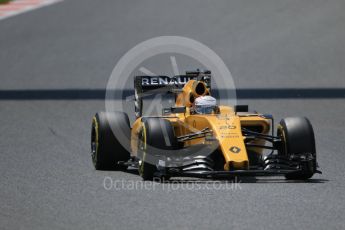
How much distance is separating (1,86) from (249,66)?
6.13m

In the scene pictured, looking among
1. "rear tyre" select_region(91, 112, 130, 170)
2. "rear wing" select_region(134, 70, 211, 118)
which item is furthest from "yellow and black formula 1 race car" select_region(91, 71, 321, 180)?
"rear wing" select_region(134, 70, 211, 118)

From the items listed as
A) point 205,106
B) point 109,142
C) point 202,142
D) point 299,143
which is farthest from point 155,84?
point 299,143

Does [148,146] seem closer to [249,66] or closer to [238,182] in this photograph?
[238,182]

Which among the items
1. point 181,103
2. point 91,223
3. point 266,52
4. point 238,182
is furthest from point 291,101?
point 91,223

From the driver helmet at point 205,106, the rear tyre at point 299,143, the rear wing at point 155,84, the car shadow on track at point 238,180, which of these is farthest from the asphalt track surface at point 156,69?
the rear wing at point 155,84

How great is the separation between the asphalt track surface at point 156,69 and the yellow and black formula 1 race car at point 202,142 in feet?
0.70

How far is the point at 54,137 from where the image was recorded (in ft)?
52.6

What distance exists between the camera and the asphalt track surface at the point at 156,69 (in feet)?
31.2

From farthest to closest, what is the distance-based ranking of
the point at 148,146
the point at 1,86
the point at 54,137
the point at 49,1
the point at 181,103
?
the point at 49,1
the point at 1,86
the point at 54,137
the point at 181,103
the point at 148,146

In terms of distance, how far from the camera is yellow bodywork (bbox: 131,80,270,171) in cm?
1102

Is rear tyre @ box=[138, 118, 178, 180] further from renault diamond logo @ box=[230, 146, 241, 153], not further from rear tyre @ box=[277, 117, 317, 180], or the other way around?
rear tyre @ box=[277, 117, 317, 180]

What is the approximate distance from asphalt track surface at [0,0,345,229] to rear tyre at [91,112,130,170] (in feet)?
0.70

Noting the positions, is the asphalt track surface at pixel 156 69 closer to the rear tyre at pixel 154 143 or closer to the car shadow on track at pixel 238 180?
the car shadow on track at pixel 238 180

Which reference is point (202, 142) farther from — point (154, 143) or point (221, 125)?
point (154, 143)
